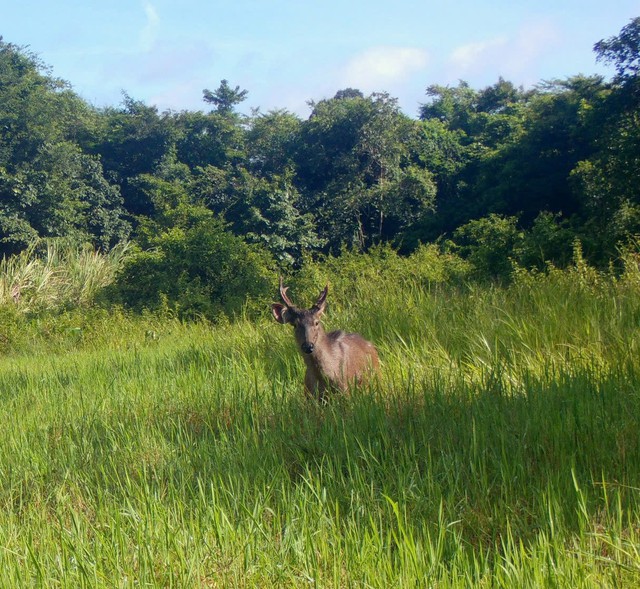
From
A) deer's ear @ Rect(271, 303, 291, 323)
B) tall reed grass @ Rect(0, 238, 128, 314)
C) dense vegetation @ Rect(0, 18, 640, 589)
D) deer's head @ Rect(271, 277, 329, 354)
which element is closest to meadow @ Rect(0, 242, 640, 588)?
dense vegetation @ Rect(0, 18, 640, 589)

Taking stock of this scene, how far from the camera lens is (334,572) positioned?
2.63 meters

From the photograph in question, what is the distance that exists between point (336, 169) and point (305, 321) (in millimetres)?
17995

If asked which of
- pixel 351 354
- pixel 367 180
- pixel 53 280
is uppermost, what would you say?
pixel 367 180

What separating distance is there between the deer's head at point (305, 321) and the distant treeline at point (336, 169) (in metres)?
8.08

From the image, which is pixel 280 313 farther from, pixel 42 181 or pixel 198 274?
pixel 42 181

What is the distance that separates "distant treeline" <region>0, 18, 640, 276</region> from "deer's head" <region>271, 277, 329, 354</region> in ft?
26.5

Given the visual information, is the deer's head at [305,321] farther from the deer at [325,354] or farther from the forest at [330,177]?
the forest at [330,177]

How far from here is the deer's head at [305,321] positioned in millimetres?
5869

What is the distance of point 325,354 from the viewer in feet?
19.5

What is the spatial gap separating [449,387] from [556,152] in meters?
16.7

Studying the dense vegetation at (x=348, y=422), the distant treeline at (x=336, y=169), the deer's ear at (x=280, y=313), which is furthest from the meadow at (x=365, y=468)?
the distant treeline at (x=336, y=169)

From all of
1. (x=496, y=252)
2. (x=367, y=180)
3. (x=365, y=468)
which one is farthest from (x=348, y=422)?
(x=367, y=180)

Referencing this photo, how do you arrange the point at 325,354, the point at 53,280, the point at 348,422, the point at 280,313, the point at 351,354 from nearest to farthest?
the point at 348,422
the point at 325,354
the point at 351,354
the point at 280,313
the point at 53,280

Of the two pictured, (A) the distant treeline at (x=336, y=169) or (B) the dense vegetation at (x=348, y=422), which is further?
(A) the distant treeline at (x=336, y=169)
